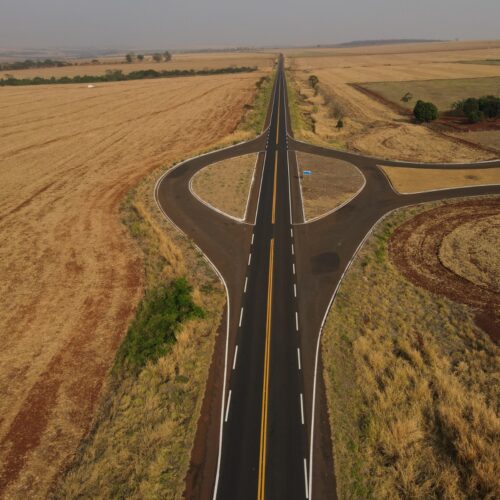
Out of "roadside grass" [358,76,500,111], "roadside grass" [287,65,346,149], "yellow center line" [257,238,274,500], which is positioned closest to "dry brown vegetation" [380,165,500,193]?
"roadside grass" [287,65,346,149]

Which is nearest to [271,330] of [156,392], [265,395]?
[265,395]

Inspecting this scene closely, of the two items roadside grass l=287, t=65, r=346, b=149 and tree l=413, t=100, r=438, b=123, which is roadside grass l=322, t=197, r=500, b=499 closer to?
roadside grass l=287, t=65, r=346, b=149

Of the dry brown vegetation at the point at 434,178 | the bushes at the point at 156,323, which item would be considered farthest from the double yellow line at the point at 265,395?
the dry brown vegetation at the point at 434,178

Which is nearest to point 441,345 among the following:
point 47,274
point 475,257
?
point 475,257

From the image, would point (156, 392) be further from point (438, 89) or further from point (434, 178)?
point (438, 89)

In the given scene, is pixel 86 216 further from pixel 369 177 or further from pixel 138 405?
pixel 369 177

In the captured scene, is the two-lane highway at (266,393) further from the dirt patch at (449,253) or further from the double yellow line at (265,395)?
the dirt patch at (449,253)
